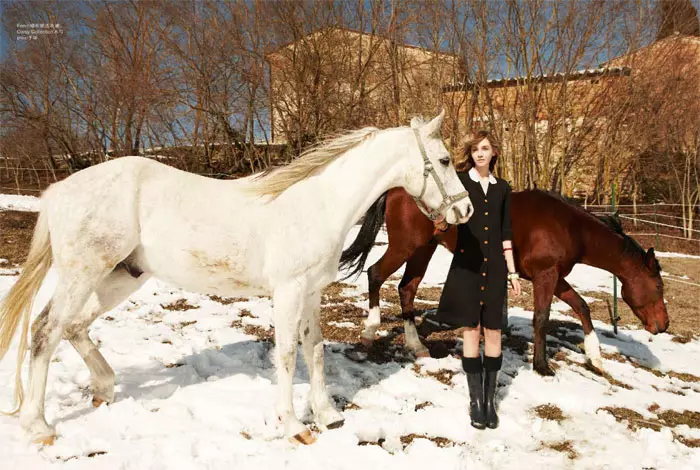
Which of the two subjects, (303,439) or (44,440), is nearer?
(44,440)

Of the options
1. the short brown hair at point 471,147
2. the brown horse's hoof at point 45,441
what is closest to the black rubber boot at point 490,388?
the short brown hair at point 471,147

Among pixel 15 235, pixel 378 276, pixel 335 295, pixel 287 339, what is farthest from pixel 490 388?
pixel 15 235

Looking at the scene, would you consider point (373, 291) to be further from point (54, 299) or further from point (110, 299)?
point (54, 299)

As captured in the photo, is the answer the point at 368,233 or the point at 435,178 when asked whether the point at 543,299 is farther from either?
the point at 435,178

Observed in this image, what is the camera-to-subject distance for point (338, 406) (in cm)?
319

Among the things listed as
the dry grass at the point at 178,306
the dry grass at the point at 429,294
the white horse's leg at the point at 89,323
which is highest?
the white horse's leg at the point at 89,323

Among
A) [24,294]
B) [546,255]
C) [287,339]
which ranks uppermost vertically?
[24,294]

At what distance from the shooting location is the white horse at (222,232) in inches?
104

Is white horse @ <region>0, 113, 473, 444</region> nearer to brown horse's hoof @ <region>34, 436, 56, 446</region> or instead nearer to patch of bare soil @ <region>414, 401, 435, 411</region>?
brown horse's hoof @ <region>34, 436, 56, 446</region>

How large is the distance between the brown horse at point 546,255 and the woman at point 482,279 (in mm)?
1106

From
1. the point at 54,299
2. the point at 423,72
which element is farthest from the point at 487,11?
the point at 54,299

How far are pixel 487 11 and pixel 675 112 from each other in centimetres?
752

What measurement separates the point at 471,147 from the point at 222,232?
183cm

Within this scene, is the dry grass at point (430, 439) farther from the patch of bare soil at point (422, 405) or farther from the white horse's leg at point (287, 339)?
the white horse's leg at point (287, 339)
